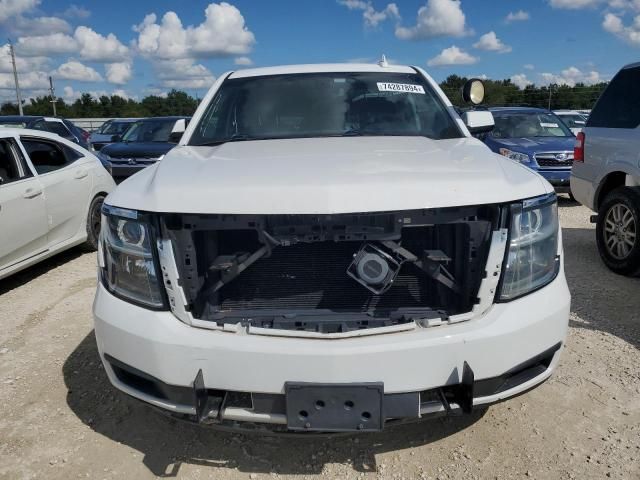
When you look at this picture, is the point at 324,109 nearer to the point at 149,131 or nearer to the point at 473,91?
the point at 473,91

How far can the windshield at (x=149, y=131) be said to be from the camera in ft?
41.7

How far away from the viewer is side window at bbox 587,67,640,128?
17.0ft

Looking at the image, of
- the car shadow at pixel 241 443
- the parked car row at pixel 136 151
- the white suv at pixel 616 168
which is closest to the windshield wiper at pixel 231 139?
the car shadow at pixel 241 443

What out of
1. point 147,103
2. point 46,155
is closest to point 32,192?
point 46,155

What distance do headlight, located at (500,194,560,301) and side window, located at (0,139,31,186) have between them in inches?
189

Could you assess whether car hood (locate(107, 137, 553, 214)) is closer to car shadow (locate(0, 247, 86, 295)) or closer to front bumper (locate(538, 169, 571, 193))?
car shadow (locate(0, 247, 86, 295))

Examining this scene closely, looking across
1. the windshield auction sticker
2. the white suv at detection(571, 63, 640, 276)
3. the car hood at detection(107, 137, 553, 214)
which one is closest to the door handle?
the car hood at detection(107, 137, 553, 214)

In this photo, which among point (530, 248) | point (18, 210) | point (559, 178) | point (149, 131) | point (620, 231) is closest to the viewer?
point (530, 248)

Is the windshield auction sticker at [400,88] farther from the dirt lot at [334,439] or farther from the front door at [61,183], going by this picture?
the front door at [61,183]

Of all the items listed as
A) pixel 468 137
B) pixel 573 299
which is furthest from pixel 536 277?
pixel 573 299

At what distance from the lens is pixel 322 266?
239 centimetres

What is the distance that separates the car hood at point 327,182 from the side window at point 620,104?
3329 mm

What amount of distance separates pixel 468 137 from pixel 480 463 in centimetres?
184

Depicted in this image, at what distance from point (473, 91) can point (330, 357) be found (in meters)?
2.78
